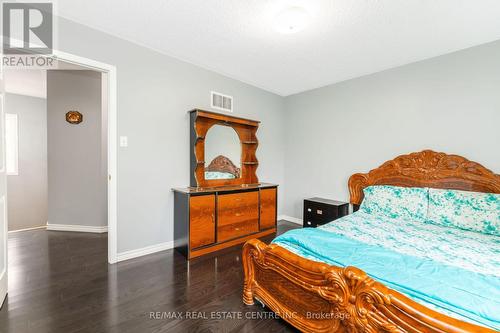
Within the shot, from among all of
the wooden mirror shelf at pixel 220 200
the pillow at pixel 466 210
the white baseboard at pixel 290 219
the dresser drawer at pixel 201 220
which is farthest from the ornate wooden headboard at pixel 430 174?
the dresser drawer at pixel 201 220

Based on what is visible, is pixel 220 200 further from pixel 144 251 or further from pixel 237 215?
pixel 144 251

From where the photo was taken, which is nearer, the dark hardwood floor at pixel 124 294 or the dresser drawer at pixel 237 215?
the dark hardwood floor at pixel 124 294

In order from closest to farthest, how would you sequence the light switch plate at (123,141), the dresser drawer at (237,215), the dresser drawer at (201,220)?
1. the light switch plate at (123,141)
2. the dresser drawer at (201,220)
3. the dresser drawer at (237,215)

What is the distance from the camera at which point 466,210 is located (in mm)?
2305

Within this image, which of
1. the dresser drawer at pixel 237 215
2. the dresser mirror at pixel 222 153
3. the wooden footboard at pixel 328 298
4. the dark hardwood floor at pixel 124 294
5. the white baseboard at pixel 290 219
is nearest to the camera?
the wooden footboard at pixel 328 298

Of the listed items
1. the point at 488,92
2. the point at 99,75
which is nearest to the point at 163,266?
the point at 99,75

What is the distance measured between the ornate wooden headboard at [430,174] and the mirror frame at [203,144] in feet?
5.50

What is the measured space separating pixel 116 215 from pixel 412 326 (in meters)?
2.71

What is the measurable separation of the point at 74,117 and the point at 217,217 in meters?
2.91

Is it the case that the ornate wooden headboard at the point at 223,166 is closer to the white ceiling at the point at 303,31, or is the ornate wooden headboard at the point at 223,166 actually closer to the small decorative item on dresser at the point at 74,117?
the white ceiling at the point at 303,31

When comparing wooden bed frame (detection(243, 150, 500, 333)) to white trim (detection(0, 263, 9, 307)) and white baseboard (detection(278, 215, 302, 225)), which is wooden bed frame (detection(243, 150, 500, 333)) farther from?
white baseboard (detection(278, 215, 302, 225))

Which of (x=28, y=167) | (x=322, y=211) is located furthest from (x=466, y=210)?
(x=28, y=167)

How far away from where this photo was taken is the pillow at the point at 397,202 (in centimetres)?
260

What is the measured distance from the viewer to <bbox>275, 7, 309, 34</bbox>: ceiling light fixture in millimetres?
1898
